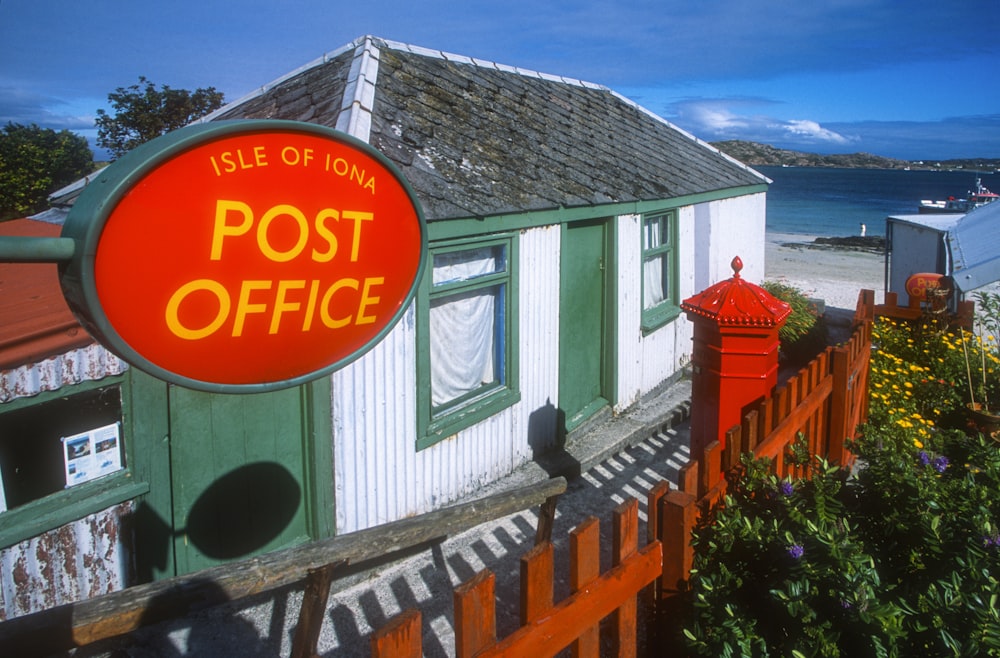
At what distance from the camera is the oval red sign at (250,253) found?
1.42 m

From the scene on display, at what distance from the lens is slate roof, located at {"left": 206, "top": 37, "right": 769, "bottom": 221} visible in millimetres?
5383

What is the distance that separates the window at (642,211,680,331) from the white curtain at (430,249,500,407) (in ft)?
9.16

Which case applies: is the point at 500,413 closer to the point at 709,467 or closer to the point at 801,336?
the point at 709,467

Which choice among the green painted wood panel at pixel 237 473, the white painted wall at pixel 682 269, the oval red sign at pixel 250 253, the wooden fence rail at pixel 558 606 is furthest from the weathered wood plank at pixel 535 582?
the white painted wall at pixel 682 269

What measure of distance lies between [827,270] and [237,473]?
2373cm

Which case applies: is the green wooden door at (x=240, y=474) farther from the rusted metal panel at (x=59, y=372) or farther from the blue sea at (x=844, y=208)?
the blue sea at (x=844, y=208)

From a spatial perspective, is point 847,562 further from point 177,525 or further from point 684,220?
point 684,220

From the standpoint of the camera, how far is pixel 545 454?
6672 mm

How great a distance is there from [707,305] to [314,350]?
2.78 m

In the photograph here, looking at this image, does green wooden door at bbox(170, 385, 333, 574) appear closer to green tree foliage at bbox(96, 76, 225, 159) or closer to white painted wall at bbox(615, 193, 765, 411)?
white painted wall at bbox(615, 193, 765, 411)

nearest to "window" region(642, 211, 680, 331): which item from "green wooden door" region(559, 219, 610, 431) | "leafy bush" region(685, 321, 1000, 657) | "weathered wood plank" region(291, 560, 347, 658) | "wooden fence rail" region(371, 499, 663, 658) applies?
"green wooden door" region(559, 219, 610, 431)

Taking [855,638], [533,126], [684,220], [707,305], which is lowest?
[855,638]

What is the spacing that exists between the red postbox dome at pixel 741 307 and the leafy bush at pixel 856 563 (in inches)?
31.9

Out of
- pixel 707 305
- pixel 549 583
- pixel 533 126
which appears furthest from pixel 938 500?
pixel 533 126
